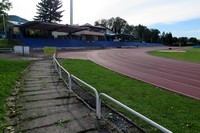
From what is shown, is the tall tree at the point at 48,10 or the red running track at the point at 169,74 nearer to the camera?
the red running track at the point at 169,74

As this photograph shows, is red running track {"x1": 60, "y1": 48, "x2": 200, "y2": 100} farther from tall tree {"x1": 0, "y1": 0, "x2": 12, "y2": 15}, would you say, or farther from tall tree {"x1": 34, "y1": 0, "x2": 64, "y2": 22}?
tall tree {"x1": 34, "y1": 0, "x2": 64, "y2": 22}

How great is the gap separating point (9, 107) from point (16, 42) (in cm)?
3646

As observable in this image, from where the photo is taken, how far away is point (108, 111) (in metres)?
6.60

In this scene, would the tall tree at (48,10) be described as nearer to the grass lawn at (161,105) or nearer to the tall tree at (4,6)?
the tall tree at (4,6)

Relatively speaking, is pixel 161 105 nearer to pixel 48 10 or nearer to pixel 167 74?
pixel 167 74

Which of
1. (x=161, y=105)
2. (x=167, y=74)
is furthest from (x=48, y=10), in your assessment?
(x=161, y=105)

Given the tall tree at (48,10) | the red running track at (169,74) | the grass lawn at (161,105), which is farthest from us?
the tall tree at (48,10)

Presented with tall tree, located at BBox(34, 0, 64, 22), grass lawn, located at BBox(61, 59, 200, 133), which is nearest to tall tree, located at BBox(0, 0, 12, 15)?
tall tree, located at BBox(34, 0, 64, 22)

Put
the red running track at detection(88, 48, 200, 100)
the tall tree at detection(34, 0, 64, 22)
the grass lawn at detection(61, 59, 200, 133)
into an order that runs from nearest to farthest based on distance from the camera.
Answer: the grass lawn at detection(61, 59, 200, 133)
the red running track at detection(88, 48, 200, 100)
the tall tree at detection(34, 0, 64, 22)

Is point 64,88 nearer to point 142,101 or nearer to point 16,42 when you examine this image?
point 142,101

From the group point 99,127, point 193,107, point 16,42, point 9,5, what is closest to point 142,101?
point 193,107

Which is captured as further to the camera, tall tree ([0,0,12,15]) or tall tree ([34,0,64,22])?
tall tree ([34,0,64,22])

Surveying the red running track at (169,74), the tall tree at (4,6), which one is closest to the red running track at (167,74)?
the red running track at (169,74)

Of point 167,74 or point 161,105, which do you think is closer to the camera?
point 161,105
